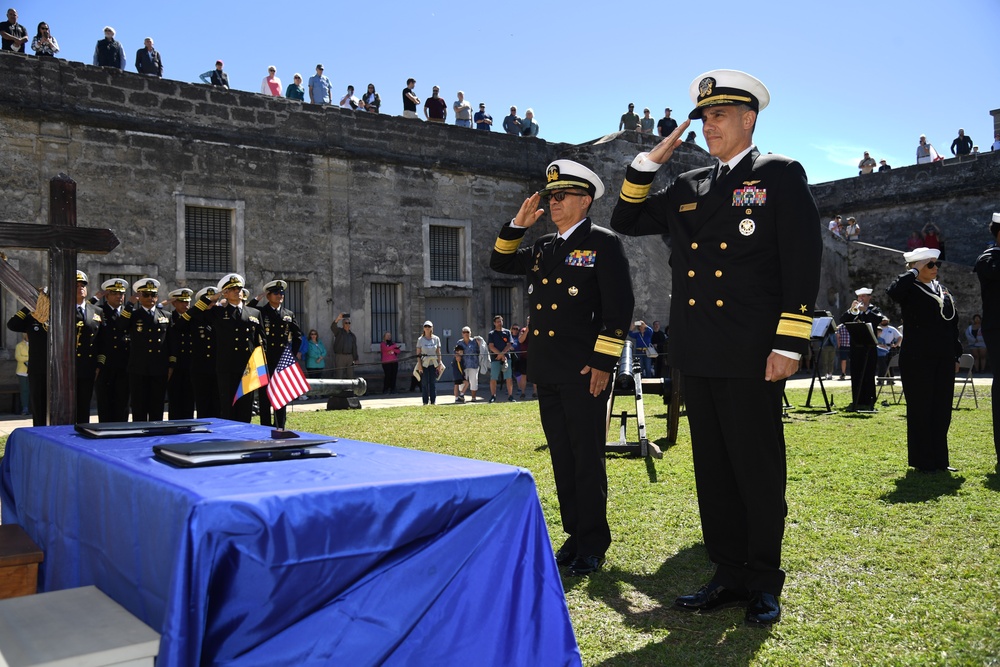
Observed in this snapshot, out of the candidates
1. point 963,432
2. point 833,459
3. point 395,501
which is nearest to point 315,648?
point 395,501

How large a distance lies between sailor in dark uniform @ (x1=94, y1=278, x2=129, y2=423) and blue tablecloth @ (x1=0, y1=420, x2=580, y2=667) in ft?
26.3

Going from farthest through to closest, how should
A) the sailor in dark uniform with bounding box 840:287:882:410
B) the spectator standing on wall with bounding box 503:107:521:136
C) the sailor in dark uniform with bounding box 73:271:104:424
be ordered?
1. the spectator standing on wall with bounding box 503:107:521:136
2. the sailor in dark uniform with bounding box 840:287:882:410
3. the sailor in dark uniform with bounding box 73:271:104:424

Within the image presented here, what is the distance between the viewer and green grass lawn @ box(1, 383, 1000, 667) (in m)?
3.37

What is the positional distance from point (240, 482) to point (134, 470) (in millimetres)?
392

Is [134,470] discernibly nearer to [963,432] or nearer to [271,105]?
[963,432]

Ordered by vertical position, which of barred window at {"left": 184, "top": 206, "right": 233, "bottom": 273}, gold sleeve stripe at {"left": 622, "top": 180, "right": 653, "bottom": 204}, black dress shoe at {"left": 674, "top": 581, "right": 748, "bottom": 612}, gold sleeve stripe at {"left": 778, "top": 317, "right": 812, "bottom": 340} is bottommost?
black dress shoe at {"left": 674, "top": 581, "right": 748, "bottom": 612}

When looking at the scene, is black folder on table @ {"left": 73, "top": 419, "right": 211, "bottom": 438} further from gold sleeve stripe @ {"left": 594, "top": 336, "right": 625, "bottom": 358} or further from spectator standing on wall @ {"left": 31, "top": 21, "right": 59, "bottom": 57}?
spectator standing on wall @ {"left": 31, "top": 21, "right": 59, "bottom": 57}

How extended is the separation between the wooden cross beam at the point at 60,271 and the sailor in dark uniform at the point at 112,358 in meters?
5.07

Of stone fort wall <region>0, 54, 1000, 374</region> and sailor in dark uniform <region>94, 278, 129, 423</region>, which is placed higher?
stone fort wall <region>0, 54, 1000, 374</region>

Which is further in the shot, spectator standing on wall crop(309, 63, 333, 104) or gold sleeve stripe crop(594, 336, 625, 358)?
spectator standing on wall crop(309, 63, 333, 104)

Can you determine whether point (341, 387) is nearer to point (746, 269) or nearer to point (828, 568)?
point (828, 568)

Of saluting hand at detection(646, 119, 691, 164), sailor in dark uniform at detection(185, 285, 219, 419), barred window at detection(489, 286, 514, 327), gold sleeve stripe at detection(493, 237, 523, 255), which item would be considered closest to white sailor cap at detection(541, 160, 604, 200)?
gold sleeve stripe at detection(493, 237, 523, 255)

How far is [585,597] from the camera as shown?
4.04 meters

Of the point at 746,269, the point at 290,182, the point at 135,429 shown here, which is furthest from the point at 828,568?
the point at 290,182
